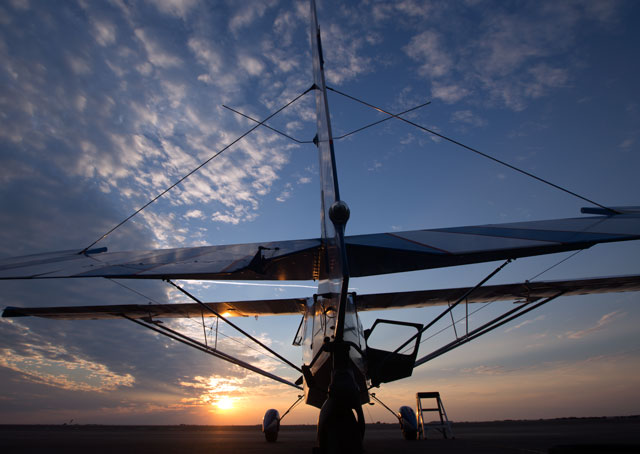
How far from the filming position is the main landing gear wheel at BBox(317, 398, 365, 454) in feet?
9.95

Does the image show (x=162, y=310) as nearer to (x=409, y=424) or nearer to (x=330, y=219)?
(x=409, y=424)

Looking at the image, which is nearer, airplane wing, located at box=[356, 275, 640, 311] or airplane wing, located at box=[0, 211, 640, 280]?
airplane wing, located at box=[0, 211, 640, 280]

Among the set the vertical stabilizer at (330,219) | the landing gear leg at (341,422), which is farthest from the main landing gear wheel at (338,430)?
the vertical stabilizer at (330,219)

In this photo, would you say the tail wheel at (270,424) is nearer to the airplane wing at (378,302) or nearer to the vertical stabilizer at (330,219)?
the airplane wing at (378,302)

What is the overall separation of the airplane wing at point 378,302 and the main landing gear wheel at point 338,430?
5.99m

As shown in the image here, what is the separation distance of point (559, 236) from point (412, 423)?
324 inches

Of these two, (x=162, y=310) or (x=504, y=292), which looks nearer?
(x=504, y=292)

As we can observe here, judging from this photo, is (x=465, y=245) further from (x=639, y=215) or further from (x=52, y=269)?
(x=52, y=269)

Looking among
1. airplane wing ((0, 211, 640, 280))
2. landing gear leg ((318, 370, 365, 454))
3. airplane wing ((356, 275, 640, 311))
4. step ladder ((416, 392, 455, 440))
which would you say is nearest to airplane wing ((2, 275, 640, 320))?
airplane wing ((356, 275, 640, 311))

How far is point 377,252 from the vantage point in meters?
4.45

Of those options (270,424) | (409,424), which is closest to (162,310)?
(270,424)

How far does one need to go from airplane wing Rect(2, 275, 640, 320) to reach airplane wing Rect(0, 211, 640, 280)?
479cm

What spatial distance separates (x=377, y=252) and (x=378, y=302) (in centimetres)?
653

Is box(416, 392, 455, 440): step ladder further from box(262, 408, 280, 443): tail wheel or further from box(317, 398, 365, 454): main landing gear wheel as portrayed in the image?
box(317, 398, 365, 454): main landing gear wheel
